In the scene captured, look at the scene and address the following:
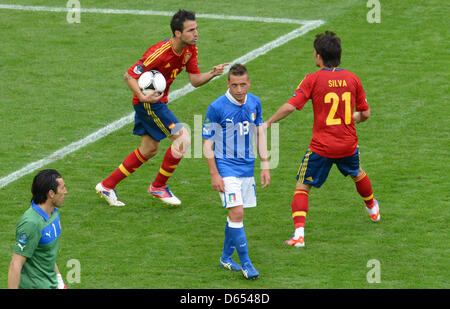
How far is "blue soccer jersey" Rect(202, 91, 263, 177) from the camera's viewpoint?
8.80 m

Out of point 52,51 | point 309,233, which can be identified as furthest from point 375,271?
point 52,51

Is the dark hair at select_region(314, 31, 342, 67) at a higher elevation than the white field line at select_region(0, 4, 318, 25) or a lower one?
lower

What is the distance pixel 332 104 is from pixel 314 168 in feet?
2.48

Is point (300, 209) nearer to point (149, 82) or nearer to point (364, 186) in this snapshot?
point (364, 186)

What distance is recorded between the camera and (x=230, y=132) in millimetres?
8859

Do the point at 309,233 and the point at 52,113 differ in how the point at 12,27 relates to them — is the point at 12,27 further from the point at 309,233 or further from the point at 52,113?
the point at 309,233

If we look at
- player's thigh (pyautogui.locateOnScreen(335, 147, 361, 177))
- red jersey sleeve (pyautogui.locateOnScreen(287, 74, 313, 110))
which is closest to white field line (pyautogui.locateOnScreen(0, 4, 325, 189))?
red jersey sleeve (pyautogui.locateOnScreen(287, 74, 313, 110))

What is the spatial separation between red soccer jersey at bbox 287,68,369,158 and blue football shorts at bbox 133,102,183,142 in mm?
1872

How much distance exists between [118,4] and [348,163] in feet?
34.6

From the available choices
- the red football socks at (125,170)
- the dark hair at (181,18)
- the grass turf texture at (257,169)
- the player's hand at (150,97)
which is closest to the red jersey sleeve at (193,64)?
the dark hair at (181,18)

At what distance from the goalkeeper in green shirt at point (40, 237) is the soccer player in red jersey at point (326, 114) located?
2.79m

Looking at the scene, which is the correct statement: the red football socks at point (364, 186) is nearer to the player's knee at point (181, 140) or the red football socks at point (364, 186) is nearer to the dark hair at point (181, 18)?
the player's knee at point (181, 140)

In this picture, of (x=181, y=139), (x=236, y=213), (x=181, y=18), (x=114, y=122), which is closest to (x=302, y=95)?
(x=236, y=213)

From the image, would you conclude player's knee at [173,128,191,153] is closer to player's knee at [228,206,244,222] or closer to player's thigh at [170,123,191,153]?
player's thigh at [170,123,191,153]
